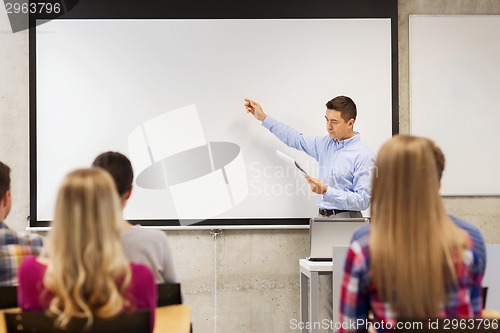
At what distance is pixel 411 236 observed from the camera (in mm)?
1740

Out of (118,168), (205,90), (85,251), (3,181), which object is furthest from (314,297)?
(85,251)

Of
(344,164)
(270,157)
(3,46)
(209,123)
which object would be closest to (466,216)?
(344,164)

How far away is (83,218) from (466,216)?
3.95 metres

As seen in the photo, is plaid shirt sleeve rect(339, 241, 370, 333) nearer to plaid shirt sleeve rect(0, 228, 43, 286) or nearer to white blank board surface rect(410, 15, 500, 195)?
plaid shirt sleeve rect(0, 228, 43, 286)

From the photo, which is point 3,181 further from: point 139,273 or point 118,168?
point 139,273

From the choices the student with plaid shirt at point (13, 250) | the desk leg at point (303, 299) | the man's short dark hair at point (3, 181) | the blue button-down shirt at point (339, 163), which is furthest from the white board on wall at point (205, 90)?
the student with plaid shirt at point (13, 250)

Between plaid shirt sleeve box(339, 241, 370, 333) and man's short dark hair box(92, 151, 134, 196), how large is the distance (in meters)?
0.95

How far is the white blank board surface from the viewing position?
16.3ft

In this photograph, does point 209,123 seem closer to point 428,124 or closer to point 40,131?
point 40,131

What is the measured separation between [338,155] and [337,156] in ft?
0.03

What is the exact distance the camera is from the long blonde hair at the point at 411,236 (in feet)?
5.69

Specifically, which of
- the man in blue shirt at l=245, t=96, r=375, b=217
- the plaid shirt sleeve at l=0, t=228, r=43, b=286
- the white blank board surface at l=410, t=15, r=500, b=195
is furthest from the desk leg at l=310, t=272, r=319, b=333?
the plaid shirt sleeve at l=0, t=228, r=43, b=286

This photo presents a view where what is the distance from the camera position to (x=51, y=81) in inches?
189

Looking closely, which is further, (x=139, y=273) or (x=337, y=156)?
(x=337, y=156)
